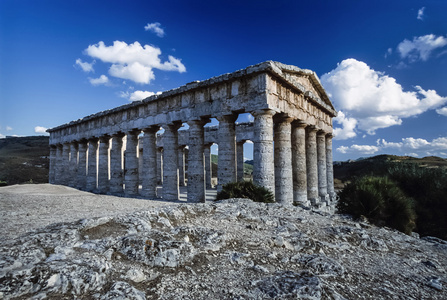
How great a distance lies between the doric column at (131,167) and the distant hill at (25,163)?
649 inches

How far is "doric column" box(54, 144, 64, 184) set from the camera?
25766 millimetres

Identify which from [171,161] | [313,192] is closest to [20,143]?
[171,161]

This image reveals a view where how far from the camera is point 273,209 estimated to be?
742 centimetres

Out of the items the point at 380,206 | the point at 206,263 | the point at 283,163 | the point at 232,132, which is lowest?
the point at 380,206

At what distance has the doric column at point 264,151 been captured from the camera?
37.0 ft

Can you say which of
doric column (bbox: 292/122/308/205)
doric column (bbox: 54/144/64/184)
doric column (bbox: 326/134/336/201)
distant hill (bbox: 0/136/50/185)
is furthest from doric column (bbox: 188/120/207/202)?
distant hill (bbox: 0/136/50/185)

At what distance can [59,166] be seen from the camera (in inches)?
1051

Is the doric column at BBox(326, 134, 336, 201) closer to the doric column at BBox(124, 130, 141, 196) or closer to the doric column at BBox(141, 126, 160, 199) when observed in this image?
the doric column at BBox(141, 126, 160, 199)

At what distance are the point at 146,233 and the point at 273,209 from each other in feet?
14.1

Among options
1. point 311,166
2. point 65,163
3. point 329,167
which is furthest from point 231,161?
point 65,163

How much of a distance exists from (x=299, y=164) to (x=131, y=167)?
38.0ft

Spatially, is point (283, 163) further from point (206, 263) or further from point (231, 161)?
point (206, 263)

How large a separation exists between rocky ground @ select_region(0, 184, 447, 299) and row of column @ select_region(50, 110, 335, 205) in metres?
6.40

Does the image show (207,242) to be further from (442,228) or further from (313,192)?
(442,228)
